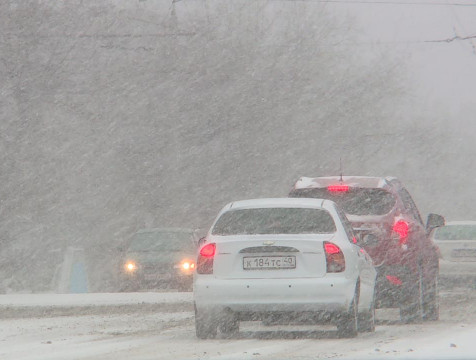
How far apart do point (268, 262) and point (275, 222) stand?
597mm

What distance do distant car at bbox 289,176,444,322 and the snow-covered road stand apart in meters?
0.38

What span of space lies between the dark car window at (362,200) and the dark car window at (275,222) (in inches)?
72.7

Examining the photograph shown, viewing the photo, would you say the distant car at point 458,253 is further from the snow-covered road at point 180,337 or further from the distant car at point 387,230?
the distant car at point 387,230

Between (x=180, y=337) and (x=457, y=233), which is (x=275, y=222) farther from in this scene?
(x=457, y=233)

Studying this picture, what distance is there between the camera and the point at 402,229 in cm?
1472

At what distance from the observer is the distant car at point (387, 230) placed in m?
14.7

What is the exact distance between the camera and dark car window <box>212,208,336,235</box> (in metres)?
12.9

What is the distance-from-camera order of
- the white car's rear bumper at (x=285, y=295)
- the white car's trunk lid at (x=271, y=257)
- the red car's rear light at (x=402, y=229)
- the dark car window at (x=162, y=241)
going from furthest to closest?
the dark car window at (x=162, y=241) → the red car's rear light at (x=402, y=229) → the white car's trunk lid at (x=271, y=257) → the white car's rear bumper at (x=285, y=295)

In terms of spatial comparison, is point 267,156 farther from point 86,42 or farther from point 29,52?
point 29,52

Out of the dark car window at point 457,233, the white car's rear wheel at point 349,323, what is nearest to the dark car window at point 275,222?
the white car's rear wheel at point 349,323

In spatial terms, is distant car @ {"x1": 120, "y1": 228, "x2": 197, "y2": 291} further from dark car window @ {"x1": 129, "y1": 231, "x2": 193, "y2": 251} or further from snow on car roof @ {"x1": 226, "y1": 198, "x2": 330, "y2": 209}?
snow on car roof @ {"x1": 226, "y1": 198, "x2": 330, "y2": 209}

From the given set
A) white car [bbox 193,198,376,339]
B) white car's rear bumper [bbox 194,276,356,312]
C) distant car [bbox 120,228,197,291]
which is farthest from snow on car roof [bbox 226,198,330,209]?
distant car [bbox 120,228,197,291]

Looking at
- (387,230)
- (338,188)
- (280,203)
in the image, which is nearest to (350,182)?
(338,188)

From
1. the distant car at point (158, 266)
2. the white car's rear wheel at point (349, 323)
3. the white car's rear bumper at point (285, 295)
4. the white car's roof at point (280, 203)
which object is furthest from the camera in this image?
the distant car at point (158, 266)
